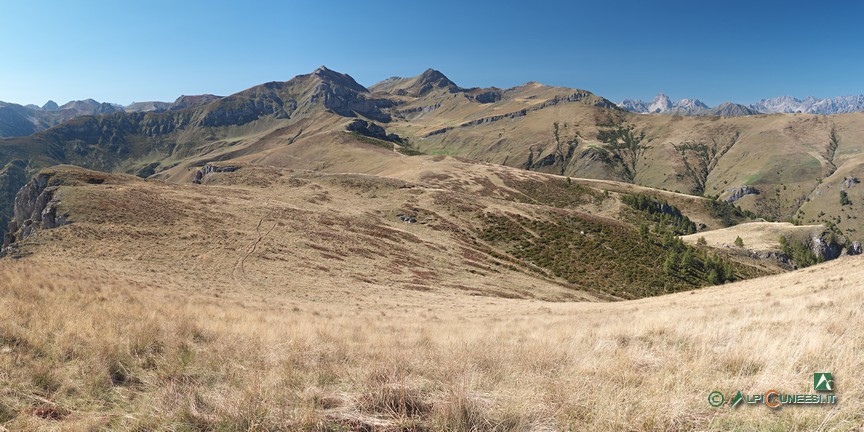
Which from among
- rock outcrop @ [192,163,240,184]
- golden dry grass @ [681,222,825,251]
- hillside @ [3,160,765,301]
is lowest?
golden dry grass @ [681,222,825,251]

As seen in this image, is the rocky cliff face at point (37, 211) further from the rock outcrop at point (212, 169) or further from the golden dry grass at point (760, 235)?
the golden dry grass at point (760, 235)

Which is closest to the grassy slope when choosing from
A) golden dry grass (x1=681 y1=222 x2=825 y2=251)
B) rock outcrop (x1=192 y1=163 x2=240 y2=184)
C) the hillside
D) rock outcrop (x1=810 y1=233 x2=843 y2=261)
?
the hillside

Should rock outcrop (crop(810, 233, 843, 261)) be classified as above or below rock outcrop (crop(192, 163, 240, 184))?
below

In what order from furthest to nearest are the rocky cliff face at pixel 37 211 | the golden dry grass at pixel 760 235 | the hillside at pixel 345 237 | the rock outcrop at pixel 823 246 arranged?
the rock outcrop at pixel 823 246 < the golden dry grass at pixel 760 235 < the rocky cliff face at pixel 37 211 < the hillside at pixel 345 237

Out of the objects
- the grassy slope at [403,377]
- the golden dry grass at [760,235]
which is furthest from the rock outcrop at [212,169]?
the golden dry grass at [760,235]

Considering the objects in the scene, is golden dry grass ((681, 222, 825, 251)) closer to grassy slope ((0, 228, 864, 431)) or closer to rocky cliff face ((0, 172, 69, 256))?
grassy slope ((0, 228, 864, 431))

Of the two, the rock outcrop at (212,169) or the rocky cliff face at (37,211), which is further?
the rock outcrop at (212,169)

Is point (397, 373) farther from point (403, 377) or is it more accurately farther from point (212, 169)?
point (212, 169)

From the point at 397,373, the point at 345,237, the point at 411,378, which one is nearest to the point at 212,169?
the point at 345,237

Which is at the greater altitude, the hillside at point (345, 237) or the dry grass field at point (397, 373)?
the dry grass field at point (397, 373)

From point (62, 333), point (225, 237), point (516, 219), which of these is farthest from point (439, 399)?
point (516, 219)

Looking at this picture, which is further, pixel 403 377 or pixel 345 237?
pixel 345 237

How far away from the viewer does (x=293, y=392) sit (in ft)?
17.9

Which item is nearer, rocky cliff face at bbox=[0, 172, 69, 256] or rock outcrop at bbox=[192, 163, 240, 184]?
rocky cliff face at bbox=[0, 172, 69, 256]
